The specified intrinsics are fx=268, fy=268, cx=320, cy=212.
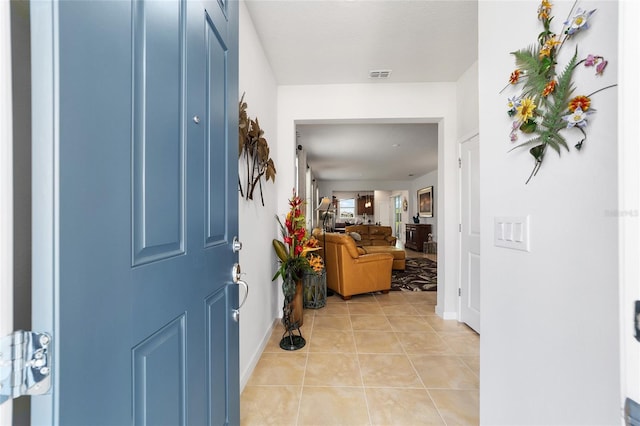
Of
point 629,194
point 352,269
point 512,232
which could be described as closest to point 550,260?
point 512,232

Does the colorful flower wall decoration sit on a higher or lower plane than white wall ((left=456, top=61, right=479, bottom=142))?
lower

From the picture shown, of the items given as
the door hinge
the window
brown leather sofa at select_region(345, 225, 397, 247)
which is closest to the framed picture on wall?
brown leather sofa at select_region(345, 225, 397, 247)

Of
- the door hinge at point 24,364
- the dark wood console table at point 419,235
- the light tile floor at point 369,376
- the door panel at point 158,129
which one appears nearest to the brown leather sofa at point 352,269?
the light tile floor at point 369,376

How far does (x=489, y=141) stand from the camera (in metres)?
1.18

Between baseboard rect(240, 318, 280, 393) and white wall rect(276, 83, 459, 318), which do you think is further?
white wall rect(276, 83, 459, 318)

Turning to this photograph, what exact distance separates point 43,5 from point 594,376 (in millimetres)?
1467

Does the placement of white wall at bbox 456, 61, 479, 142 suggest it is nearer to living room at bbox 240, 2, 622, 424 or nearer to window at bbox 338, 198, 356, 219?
living room at bbox 240, 2, 622, 424

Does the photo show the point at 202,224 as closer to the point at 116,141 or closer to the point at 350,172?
the point at 116,141

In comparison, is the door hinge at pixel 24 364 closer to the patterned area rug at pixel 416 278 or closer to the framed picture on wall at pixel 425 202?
the patterned area rug at pixel 416 278

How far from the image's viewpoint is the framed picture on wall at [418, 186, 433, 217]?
8.99 meters

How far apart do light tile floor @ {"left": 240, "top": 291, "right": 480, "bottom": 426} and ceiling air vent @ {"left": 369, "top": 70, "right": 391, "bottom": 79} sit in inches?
106

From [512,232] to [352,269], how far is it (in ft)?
9.44

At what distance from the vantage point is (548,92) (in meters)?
0.89

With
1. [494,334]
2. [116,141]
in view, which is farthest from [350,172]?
[116,141]
